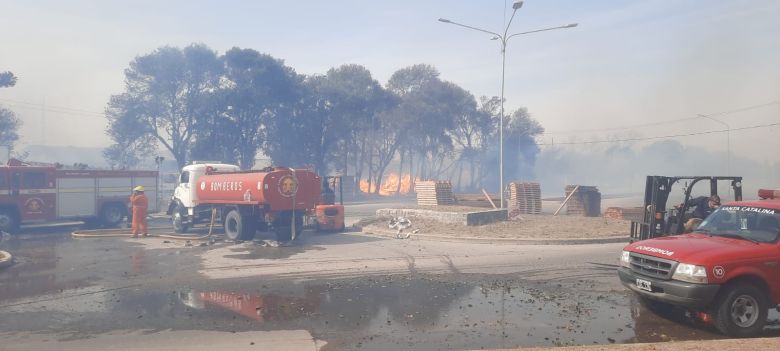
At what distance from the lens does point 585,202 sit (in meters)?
26.7

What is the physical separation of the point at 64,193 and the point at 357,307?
58.4 feet

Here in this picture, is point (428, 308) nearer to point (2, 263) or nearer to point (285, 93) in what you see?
point (2, 263)

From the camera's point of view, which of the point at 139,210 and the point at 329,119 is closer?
the point at 139,210

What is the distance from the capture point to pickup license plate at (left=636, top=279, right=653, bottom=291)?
6965 millimetres

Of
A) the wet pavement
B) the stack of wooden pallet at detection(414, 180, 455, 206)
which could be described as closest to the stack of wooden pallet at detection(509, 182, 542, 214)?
the stack of wooden pallet at detection(414, 180, 455, 206)

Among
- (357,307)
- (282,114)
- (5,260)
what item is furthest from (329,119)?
(357,307)

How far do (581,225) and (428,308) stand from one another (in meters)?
12.5

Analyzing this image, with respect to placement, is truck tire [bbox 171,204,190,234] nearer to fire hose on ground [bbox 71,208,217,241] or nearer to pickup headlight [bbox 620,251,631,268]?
fire hose on ground [bbox 71,208,217,241]

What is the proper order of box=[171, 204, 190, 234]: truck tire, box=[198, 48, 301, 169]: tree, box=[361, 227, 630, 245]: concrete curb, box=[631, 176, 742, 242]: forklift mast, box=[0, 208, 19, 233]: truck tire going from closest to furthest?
box=[631, 176, 742, 242]: forklift mast, box=[361, 227, 630, 245]: concrete curb, box=[0, 208, 19, 233]: truck tire, box=[171, 204, 190, 234]: truck tire, box=[198, 48, 301, 169]: tree

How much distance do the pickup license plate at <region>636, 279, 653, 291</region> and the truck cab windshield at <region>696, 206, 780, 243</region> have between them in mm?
1380

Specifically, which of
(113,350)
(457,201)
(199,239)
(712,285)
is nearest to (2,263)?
(199,239)

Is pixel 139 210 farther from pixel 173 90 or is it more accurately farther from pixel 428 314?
pixel 173 90

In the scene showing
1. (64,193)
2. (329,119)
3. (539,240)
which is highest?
(329,119)

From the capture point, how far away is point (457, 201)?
26453 millimetres
